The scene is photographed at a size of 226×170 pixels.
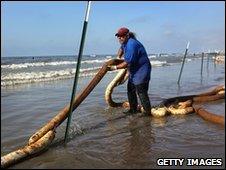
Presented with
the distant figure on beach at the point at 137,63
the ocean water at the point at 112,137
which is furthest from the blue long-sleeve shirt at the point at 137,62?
the ocean water at the point at 112,137

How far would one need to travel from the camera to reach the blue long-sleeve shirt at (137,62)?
8.25 meters

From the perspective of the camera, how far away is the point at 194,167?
5.00m

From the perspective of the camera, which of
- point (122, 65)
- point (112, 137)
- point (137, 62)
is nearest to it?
point (112, 137)

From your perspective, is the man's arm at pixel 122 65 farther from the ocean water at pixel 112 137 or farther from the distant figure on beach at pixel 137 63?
the ocean water at pixel 112 137

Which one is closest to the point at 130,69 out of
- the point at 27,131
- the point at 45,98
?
the point at 27,131

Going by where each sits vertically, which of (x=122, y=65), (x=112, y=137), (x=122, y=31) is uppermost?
(x=122, y=31)

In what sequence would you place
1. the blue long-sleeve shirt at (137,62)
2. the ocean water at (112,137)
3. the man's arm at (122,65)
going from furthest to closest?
the blue long-sleeve shirt at (137,62)
the man's arm at (122,65)
the ocean water at (112,137)

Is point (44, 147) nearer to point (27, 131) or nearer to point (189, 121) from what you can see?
point (27, 131)

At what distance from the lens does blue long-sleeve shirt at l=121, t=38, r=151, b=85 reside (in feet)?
27.1

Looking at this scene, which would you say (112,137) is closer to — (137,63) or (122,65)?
(122,65)

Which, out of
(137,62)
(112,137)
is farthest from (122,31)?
(112,137)

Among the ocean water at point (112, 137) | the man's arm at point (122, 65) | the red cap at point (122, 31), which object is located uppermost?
the red cap at point (122, 31)

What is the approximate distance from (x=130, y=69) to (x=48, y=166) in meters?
3.82

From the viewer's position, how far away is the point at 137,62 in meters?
8.45
